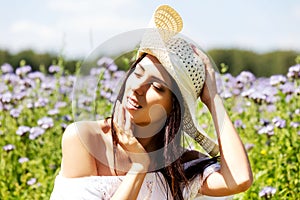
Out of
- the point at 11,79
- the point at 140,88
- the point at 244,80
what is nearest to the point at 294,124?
the point at 244,80

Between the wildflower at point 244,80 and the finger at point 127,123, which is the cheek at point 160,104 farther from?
the wildflower at point 244,80

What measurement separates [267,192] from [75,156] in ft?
3.89

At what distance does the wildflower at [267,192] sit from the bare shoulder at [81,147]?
Answer: 3.65 feet

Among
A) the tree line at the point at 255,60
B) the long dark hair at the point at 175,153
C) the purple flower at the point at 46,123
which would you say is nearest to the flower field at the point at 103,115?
the purple flower at the point at 46,123

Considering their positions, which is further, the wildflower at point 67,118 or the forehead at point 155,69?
the wildflower at point 67,118

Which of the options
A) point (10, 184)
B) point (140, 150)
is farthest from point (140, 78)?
point (10, 184)

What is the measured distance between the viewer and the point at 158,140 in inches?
79.5

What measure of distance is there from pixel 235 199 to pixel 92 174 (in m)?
1.16

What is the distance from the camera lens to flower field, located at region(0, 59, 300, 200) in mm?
3086

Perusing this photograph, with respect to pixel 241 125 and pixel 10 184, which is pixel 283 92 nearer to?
pixel 241 125

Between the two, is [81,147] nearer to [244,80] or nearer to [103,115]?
[103,115]

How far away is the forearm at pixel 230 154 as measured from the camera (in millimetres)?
1971

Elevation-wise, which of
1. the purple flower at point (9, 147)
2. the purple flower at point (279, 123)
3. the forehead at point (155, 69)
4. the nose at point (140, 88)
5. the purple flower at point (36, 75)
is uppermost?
the forehead at point (155, 69)

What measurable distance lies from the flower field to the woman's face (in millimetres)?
1035
